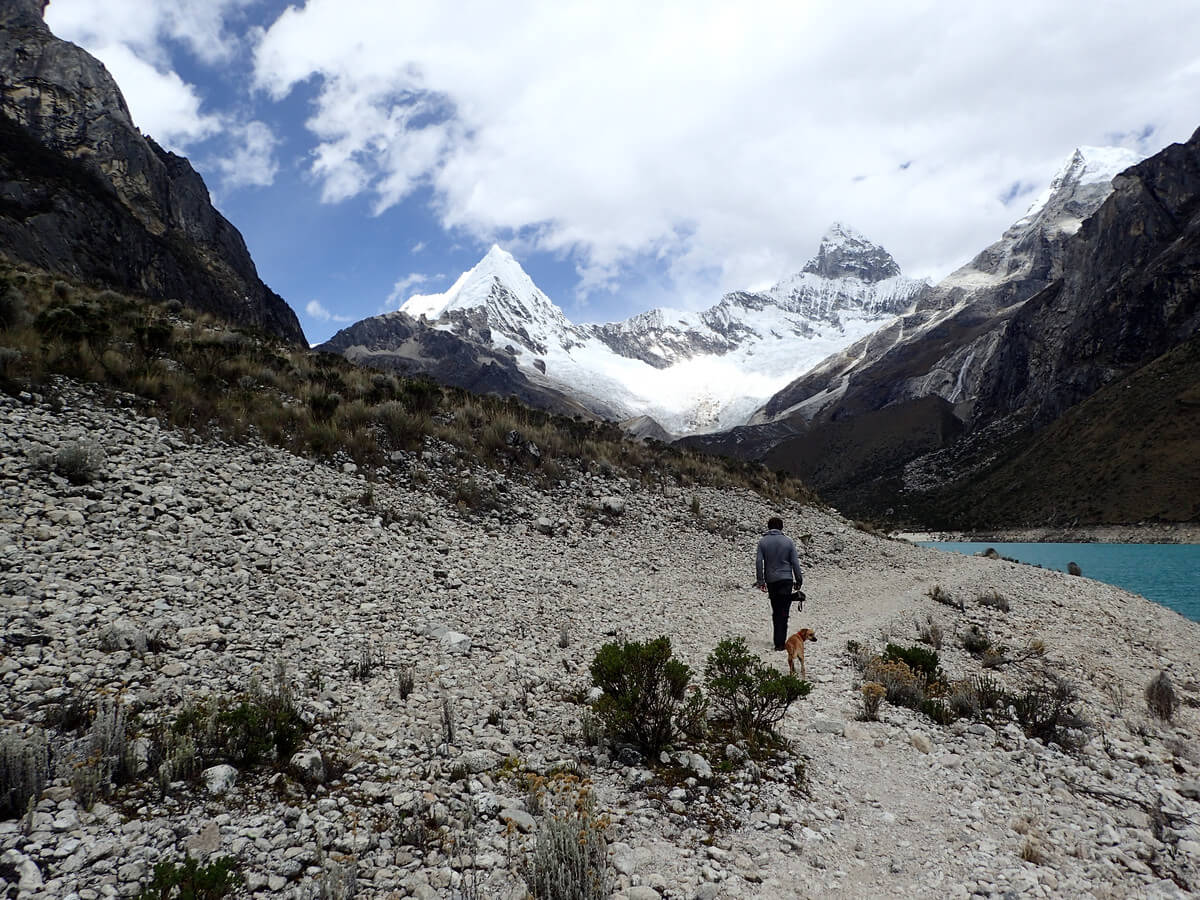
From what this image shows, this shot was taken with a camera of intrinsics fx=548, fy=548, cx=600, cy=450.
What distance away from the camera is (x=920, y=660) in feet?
32.3

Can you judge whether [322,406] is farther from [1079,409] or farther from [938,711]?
[1079,409]

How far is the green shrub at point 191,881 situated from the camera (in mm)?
3436

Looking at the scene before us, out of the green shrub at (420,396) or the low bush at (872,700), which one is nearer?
the low bush at (872,700)

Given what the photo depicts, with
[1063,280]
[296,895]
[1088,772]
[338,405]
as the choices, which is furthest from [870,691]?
[1063,280]

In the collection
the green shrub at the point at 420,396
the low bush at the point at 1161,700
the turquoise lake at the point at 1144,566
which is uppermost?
the green shrub at the point at 420,396

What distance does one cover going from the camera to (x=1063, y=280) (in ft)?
529

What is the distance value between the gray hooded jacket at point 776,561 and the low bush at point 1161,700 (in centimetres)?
589

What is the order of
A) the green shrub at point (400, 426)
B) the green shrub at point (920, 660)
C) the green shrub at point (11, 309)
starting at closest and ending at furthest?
the green shrub at point (920, 660) < the green shrub at point (11, 309) < the green shrub at point (400, 426)

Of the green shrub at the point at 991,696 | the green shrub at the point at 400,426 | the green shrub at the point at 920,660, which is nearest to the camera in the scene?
the green shrub at the point at 991,696

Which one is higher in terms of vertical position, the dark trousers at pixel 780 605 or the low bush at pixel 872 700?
the dark trousers at pixel 780 605

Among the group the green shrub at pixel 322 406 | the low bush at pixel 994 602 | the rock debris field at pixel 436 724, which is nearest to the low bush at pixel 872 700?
the rock debris field at pixel 436 724

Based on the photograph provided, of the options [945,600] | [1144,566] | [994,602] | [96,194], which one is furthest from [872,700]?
[96,194]

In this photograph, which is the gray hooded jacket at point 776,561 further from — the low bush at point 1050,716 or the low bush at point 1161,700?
the low bush at point 1161,700

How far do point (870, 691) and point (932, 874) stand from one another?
12.1 ft
